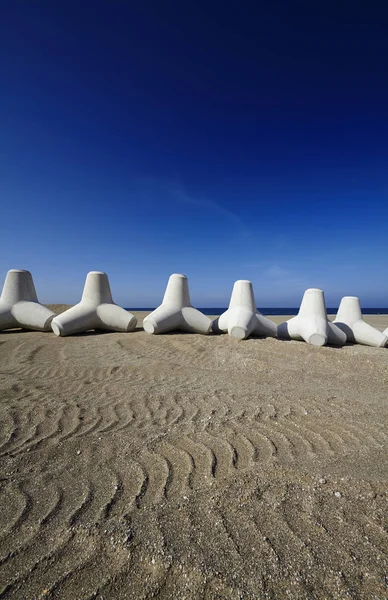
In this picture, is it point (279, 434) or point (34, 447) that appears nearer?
point (34, 447)

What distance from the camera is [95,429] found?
3166 millimetres

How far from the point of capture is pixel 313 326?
771cm

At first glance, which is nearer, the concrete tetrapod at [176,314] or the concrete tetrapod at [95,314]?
the concrete tetrapod at [95,314]

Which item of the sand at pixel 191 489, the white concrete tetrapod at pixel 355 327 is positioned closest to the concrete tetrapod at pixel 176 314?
the sand at pixel 191 489

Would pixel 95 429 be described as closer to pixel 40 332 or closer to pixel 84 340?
pixel 84 340

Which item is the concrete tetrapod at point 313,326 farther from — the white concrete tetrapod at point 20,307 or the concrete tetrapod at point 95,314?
the white concrete tetrapod at point 20,307

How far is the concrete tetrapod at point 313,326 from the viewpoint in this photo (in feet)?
24.8

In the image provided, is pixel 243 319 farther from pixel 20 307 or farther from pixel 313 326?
pixel 20 307

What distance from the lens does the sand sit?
1571 millimetres

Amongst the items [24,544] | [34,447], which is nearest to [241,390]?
[34,447]

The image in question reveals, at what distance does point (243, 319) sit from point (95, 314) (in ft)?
14.8

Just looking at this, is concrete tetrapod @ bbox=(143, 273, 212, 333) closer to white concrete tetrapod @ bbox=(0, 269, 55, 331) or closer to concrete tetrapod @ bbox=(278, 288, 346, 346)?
concrete tetrapod @ bbox=(278, 288, 346, 346)

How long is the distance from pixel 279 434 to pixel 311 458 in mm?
468

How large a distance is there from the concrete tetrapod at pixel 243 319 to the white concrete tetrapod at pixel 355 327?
7.22 ft
